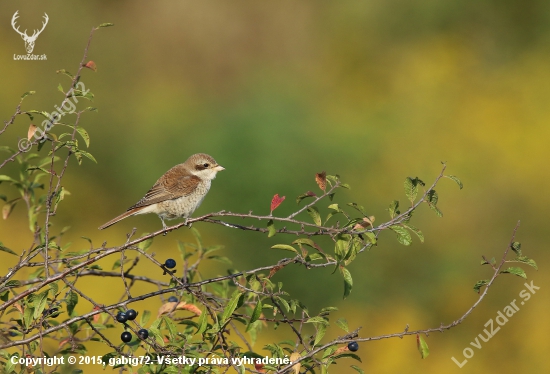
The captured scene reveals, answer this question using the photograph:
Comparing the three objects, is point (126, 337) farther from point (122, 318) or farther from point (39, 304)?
point (39, 304)

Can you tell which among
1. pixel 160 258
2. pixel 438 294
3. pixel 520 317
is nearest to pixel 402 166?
pixel 438 294

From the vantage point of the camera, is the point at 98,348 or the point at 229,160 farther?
the point at 229,160

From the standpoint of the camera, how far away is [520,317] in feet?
25.3

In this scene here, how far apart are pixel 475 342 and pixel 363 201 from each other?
122 inches

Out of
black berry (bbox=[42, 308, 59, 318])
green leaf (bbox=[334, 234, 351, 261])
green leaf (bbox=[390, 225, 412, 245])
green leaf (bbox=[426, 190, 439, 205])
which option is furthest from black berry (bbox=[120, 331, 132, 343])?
green leaf (bbox=[426, 190, 439, 205])

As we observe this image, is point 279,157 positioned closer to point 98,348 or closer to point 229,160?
point 229,160

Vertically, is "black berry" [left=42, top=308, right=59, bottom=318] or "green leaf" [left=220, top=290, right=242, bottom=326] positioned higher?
"black berry" [left=42, top=308, right=59, bottom=318]

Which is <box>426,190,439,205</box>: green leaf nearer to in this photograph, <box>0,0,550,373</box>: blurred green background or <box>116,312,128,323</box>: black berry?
<box>116,312,128,323</box>: black berry

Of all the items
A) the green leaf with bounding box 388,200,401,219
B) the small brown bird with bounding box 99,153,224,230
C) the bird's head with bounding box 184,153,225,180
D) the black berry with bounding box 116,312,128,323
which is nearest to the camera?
the green leaf with bounding box 388,200,401,219

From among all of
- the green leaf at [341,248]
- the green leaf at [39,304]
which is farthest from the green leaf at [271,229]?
the green leaf at [39,304]

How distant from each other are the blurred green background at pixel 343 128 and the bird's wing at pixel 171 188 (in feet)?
5.88

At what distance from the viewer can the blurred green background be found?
26.8 feet

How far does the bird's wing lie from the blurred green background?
1793 mm

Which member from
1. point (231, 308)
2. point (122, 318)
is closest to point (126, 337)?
point (122, 318)
